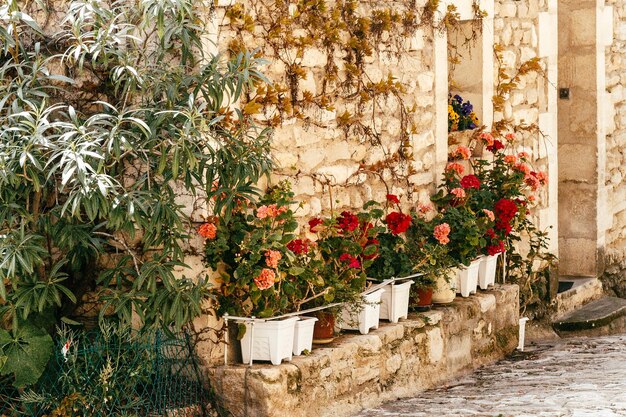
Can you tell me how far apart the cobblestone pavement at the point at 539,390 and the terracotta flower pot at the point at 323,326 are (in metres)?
0.48

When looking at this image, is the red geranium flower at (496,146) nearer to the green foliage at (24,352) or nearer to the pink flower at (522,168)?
the pink flower at (522,168)

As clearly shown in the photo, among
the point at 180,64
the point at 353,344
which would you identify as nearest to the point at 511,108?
the point at 353,344

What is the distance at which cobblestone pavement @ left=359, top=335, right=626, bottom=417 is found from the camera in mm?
6762

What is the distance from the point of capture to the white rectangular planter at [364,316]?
7.12m

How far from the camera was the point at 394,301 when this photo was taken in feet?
24.4

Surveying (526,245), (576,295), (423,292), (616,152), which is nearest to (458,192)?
(423,292)

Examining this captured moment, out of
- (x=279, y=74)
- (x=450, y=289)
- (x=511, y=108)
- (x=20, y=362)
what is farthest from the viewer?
(x=511, y=108)

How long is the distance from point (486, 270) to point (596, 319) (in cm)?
185

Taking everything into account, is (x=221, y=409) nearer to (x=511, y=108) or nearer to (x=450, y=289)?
(x=450, y=289)

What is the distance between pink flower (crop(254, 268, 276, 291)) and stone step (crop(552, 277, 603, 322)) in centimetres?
425

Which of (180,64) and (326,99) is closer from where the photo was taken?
(180,64)

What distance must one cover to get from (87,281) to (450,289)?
254 centimetres

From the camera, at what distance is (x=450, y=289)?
8.00 m

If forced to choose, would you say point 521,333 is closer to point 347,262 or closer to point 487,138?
point 487,138
